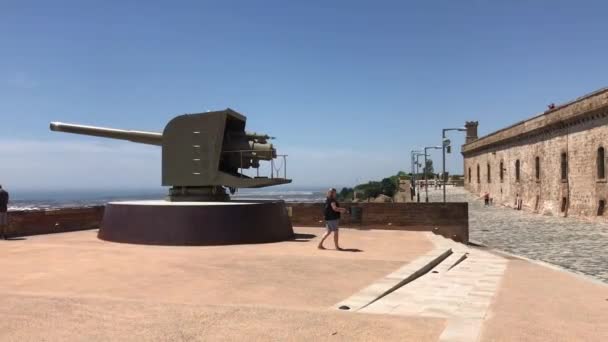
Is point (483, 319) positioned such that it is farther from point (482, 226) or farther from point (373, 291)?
point (482, 226)

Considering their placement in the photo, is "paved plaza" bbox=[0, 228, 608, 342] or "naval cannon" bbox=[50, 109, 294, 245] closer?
"paved plaza" bbox=[0, 228, 608, 342]

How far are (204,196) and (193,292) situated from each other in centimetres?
603

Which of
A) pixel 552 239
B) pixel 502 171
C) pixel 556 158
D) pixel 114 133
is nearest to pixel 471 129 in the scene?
pixel 502 171

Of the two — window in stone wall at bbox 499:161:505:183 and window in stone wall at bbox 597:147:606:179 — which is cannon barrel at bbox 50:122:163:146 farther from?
window in stone wall at bbox 499:161:505:183

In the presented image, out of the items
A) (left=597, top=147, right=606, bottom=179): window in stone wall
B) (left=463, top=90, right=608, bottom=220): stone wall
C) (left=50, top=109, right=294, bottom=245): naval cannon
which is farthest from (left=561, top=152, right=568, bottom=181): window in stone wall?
(left=50, top=109, right=294, bottom=245): naval cannon

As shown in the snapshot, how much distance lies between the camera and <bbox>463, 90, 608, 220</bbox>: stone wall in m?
25.8

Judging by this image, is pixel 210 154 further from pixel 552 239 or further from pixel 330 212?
pixel 552 239

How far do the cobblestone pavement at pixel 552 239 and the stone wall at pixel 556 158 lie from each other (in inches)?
56.2

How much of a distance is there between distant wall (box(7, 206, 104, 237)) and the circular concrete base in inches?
147

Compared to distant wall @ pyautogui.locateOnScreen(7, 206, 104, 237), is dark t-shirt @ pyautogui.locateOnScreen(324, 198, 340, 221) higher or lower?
higher

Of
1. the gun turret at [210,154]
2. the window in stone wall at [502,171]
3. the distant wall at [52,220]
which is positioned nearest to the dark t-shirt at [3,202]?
the distant wall at [52,220]

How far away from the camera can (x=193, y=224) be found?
10.7 meters

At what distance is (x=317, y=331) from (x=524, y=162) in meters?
34.8

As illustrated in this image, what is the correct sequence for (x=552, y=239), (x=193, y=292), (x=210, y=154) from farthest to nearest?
(x=552, y=239)
(x=210, y=154)
(x=193, y=292)
